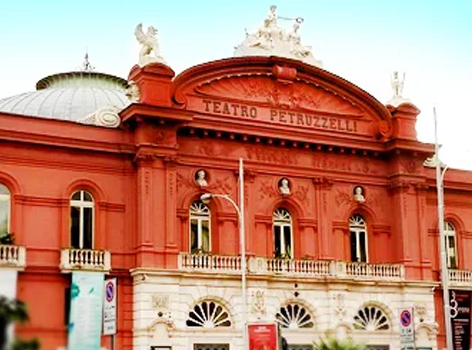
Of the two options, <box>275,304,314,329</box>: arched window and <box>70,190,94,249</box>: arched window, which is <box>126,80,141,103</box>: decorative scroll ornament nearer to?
<box>70,190,94,249</box>: arched window

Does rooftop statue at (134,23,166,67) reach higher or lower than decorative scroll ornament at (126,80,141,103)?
higher

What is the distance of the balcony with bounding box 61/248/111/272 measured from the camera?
106ft

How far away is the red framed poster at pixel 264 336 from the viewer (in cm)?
2930

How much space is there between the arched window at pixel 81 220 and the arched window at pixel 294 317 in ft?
28.3

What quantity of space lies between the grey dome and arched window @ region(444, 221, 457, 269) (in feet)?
56.6

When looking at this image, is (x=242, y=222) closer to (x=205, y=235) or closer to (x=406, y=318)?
(x=205, y=235)

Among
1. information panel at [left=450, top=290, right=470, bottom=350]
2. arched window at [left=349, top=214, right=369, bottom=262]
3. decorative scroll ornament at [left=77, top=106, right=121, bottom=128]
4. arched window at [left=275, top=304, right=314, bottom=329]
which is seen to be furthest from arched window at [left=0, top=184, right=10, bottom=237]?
information panel at [left=450, top=290, right=470, bottom=350]

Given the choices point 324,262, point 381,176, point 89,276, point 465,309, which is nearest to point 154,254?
point 89,276

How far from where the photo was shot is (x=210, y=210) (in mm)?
36812

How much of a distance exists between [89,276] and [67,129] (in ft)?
19.8

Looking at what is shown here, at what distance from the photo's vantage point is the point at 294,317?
36.5m

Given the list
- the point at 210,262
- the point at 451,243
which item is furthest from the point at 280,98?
the point at 451,243

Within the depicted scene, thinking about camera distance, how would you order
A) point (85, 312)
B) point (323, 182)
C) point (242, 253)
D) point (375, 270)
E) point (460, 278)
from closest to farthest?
point (85, 312), point (242, 253), point (375, 270), point (323, 182), point (460, 278)

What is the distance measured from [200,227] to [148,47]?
26.1 ft
